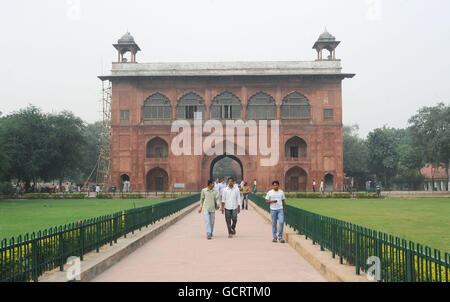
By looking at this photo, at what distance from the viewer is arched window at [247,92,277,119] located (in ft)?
136

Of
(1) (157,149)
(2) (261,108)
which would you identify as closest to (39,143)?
(1) (157,149)

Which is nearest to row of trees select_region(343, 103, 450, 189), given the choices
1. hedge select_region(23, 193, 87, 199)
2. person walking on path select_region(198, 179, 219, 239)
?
hedge select_region(23, 193, 87, 199)

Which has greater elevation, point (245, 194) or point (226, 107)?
point (226, 107)

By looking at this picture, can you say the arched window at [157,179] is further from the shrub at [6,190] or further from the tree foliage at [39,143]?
the shrub at [6,190]

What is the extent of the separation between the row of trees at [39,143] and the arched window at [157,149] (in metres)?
6.11

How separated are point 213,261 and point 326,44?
3849 cm

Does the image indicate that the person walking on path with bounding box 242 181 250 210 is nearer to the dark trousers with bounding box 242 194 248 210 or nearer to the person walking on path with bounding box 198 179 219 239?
the dark trousers with bounding box 242 194 248 210

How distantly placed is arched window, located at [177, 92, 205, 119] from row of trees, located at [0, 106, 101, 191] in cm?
895

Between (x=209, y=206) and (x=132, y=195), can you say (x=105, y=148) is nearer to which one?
(x=132, y=195)

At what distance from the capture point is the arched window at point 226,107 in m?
41.5

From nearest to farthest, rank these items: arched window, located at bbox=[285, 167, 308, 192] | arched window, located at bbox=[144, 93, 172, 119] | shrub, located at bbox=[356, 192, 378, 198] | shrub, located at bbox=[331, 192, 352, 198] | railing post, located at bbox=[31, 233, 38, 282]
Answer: railing post, located at bbox=[31, 233, 38, 282] → shrub, located at bbox=[356, 192, 378, 198] → shrub, located at bbox=[331, 192, 352, 198] → arched window, located at bbox=[285, 167, 308, 192] → arched window, located at bbox=[144, 93, 172, 119]

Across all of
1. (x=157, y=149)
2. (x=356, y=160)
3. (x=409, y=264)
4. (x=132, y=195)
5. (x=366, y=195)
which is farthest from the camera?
(x=356, y=160)

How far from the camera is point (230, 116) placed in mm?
41469

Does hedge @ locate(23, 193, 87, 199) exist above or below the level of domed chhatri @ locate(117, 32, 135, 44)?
below
